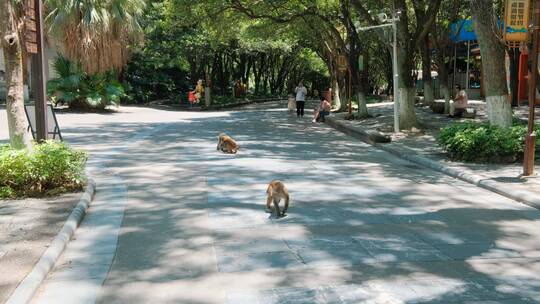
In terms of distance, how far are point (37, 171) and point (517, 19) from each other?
9075 millimetres

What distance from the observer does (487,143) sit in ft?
39.4

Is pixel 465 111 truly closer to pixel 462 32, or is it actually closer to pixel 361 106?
pixel 361 106

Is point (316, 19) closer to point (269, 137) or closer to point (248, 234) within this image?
point (269, 137)

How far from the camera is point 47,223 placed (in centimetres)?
698

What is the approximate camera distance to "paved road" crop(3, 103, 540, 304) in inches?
200

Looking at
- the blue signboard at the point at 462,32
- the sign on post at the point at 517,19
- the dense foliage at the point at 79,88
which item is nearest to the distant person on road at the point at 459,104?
the blue signboard at the point at 462,32

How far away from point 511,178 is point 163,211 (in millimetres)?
6171

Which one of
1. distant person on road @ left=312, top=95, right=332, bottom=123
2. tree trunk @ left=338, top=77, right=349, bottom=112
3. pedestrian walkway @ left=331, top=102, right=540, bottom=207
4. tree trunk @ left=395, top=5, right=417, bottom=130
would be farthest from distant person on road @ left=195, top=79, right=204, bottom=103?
tree trunk @ left=395, top=5, right=417, bottom=130

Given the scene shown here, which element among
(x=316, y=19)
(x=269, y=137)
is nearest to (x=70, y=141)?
(x=269, y=137)

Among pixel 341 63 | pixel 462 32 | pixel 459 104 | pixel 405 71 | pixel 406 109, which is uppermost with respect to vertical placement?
pixel 462 32

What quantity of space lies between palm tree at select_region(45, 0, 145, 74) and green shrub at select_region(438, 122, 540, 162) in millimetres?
19959

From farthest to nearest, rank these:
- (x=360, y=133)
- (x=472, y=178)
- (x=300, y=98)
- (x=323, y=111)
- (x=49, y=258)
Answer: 1. (x=300, y=98)
2. (x=323, y=111)
3. (x=360, y=133)
4. (x=472, y=178)
5. (x=49, y=258)

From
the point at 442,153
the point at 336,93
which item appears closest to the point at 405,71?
the point at 442,153

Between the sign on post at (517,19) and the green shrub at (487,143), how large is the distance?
6.45 ft
